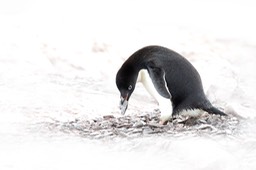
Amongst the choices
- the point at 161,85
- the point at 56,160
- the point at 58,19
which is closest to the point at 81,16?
the point at 58,19

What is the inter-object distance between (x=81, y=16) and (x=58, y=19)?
0.25 m

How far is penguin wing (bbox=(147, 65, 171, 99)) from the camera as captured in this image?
4484 mm

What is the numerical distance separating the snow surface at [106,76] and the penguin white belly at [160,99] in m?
0.25

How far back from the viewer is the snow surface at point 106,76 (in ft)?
13.1

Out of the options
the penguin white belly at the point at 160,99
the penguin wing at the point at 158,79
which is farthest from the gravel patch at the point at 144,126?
the penguin wing at the point at 158,79

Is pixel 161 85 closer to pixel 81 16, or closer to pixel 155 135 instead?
pixel 155 135

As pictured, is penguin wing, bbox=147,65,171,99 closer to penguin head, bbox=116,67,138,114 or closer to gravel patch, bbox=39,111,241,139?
penguin head, bbox=116,67,138,114

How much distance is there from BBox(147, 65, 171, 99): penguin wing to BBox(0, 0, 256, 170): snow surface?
0.29 meters

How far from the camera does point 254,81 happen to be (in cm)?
583

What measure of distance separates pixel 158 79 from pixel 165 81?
60mm

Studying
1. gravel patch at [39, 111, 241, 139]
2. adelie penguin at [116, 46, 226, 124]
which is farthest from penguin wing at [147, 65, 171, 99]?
gravel patch at [39, 111, 241, 139]

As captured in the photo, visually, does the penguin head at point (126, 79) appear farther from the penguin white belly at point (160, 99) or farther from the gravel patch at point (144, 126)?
the gravel patch at point (144, 126)

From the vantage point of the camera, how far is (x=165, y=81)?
14.9ft

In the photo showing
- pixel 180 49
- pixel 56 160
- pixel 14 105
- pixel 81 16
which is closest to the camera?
pixel 56 160
